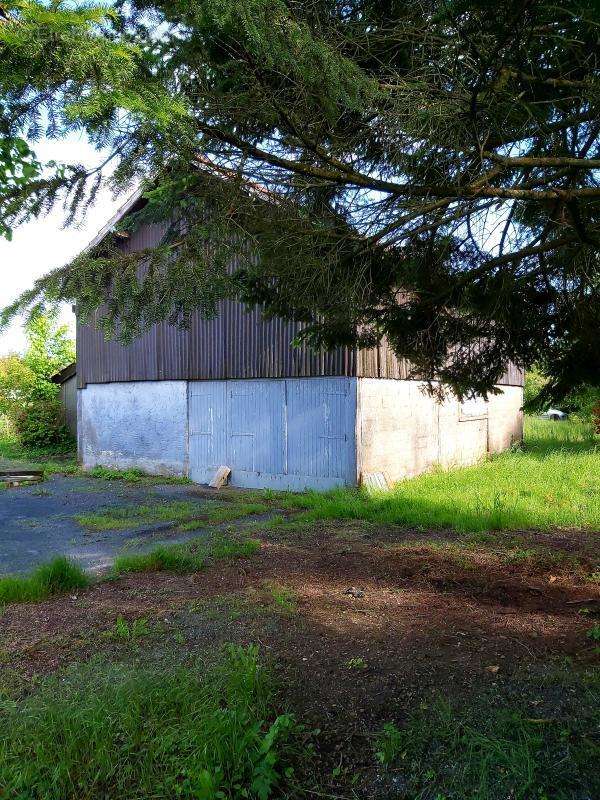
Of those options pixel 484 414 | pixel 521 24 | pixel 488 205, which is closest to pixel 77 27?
pixel 521 24

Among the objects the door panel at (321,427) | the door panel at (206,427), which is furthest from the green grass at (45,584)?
the door panel at (206,427)

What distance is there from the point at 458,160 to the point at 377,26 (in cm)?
111

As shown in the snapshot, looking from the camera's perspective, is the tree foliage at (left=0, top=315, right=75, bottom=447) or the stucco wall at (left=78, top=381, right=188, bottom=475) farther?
the tree foliage at (left=0, top=315, right=75, bottom=447)

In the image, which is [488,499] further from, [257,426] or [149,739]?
[149,739]

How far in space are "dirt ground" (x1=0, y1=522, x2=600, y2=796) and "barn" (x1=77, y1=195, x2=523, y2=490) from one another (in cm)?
516

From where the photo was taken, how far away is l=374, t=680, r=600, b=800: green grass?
8.48 feet

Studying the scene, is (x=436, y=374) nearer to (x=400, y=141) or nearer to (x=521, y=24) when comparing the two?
(x=400, y=141)

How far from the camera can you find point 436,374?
5746 millimetres

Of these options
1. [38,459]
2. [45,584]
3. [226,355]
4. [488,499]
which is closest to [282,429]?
[226,355]

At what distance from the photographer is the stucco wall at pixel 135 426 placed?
48.1 ft

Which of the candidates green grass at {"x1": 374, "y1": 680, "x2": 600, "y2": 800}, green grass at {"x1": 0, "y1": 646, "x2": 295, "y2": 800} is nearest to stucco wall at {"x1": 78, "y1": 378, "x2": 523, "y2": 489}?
green grass at {"x1": 374, "y1": 680, "x2": 600, "y2": 800}

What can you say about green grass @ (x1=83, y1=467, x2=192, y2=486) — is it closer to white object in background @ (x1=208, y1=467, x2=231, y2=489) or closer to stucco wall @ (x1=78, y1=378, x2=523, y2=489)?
stucco wall @ (x1=78, y1=378, x2=523, y2=489)

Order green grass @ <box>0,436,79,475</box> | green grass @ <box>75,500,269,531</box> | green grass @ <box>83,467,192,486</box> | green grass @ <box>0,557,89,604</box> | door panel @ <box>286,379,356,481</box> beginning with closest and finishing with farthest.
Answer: green grass @ <box>0,557,89,604</box> < green grass @ <box>75,500,269,531</box> < door panel @ <box>286,379,356,481</box> < green grass @ <box>83,467,192,486</box> < green grass @ <box>0,436,79,475</box>

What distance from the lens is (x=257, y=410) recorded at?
13.1m
